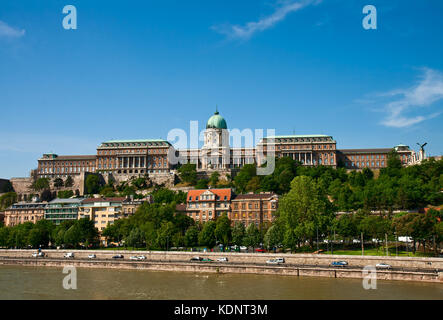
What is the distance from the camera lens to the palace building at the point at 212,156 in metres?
163

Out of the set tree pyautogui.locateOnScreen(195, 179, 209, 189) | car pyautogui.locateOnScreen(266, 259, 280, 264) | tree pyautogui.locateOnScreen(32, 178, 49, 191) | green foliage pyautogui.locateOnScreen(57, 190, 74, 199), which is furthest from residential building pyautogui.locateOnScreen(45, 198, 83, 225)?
car pyautogui.locateOnScreen(266, 259, 280, 264)

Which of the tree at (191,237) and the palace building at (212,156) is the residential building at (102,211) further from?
the palace building at (212,156)

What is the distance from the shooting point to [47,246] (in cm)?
9375

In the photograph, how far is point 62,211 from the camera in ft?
373

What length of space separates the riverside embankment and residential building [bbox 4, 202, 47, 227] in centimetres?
3397

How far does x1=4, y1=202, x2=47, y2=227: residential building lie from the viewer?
11588 centimetres

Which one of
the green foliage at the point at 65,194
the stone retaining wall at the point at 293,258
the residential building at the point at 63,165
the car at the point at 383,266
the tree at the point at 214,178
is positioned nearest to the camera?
the car at the point at 383,266

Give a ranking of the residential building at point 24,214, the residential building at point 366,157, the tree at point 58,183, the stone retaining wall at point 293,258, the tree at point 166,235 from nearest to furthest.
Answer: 1. the stone retaining wall at point 293,258
2. the tree at point 166,235
3. the residential building at point 24,214
4. the tree at point 58,183
5. the residential building at point 366,157

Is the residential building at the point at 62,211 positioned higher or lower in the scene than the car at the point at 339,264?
higher

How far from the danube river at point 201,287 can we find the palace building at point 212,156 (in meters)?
94.7

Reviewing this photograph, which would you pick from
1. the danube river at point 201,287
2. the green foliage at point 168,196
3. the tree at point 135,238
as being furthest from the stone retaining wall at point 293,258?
the green foliage at point 168,196

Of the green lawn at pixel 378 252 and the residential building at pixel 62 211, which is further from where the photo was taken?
the residential building at pixel 62 211

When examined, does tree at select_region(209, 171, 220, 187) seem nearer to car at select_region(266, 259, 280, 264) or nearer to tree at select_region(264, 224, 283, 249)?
tree at select_region(264, 224, 283, 249)
